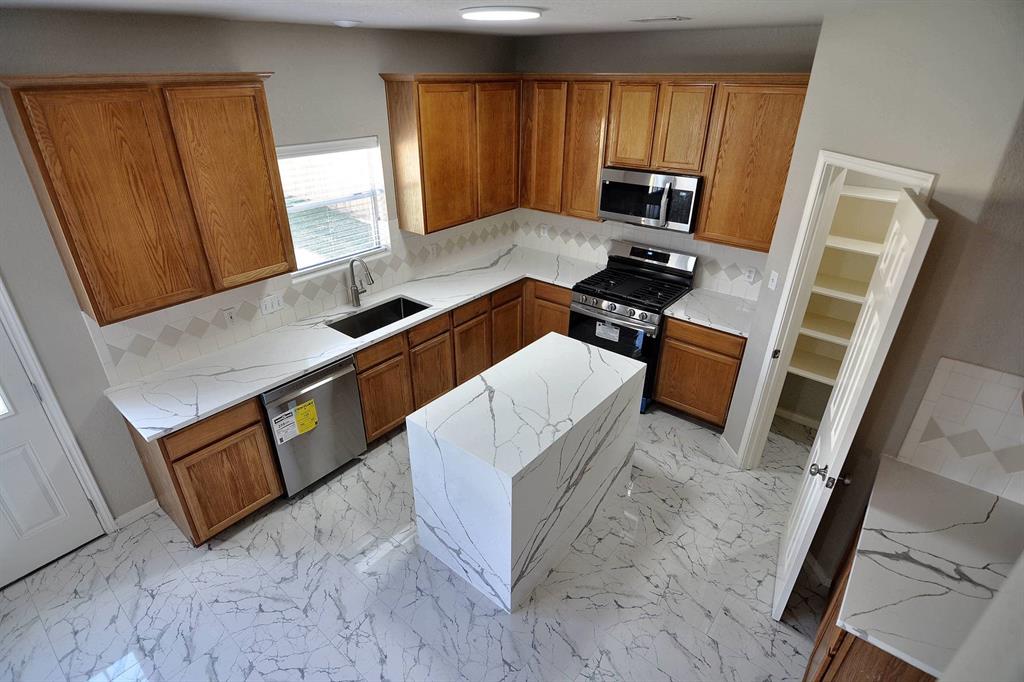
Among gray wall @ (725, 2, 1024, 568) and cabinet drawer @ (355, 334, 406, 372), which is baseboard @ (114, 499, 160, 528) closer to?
cabinet drawer @ (355, 334, 406, 372)

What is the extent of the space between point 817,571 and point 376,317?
3.15 metres

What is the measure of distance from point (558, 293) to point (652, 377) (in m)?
1.00

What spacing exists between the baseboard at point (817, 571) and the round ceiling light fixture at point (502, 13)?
2.87m

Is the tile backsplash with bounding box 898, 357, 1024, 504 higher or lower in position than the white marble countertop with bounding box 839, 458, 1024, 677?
higher

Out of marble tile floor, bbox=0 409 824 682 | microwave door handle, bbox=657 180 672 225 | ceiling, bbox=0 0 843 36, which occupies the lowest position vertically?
marble tile floor, bbox=0 409 824 682

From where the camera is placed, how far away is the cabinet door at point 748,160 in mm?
2980

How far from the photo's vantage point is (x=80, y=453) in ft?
8.71

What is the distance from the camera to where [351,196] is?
3.51m

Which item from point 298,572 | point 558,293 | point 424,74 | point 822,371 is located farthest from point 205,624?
point 822,371

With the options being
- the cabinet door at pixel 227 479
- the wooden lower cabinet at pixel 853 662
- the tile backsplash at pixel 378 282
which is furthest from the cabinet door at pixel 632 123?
the cabinet door at pixel 227 479

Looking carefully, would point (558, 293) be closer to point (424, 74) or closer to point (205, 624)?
point (424, 74)

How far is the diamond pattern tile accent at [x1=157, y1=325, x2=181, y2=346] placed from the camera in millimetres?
2770

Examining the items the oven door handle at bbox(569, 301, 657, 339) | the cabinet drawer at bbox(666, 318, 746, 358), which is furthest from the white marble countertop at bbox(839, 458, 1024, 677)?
the oven door handle at bbox(569, 301, 657, 339)

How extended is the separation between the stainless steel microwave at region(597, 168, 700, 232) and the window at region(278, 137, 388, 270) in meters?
1.68
